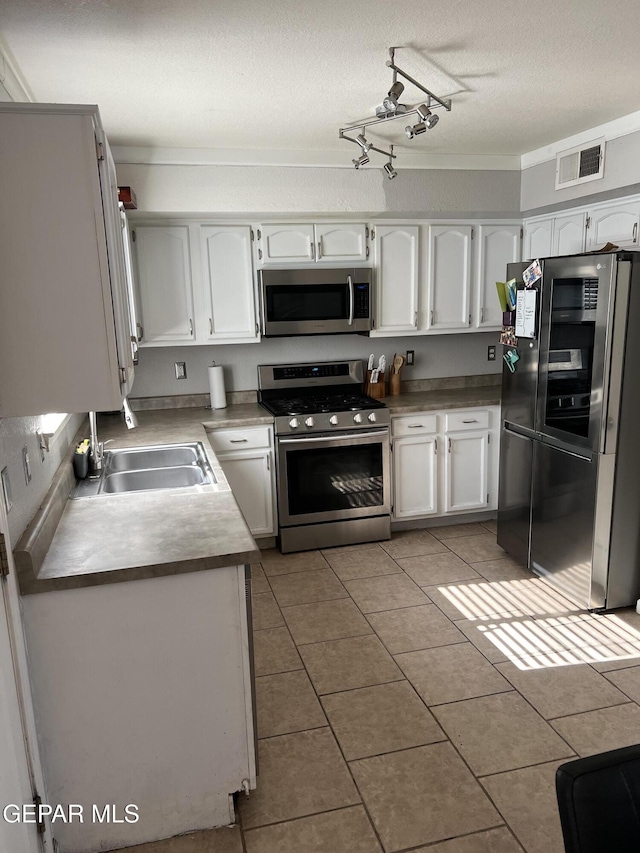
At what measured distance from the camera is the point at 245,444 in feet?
13.2

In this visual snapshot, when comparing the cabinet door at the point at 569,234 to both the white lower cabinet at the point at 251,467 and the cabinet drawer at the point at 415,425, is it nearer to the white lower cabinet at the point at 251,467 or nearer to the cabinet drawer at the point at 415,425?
the cabinet drawer at the point at 415,425

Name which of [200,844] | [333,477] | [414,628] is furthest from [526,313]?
[200,844]

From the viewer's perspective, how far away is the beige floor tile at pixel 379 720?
7.81 ft

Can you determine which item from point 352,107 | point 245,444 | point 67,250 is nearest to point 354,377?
point 245,444

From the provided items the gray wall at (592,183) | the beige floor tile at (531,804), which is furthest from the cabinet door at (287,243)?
the beige floor tile at (531,804)

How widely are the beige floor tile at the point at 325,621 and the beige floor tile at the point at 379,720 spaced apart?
0.46 metres

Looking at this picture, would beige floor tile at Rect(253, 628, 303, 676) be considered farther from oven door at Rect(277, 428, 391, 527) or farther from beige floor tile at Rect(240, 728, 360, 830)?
oven door at Rect(277, 428, 391, 527)

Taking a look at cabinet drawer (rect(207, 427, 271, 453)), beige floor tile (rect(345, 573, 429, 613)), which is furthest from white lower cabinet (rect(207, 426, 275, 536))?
beige floor tile (rect(345, 573, 429, 613))

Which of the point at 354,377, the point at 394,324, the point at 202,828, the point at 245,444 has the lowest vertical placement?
the point at 202,828

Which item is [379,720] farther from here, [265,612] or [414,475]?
[414,475]

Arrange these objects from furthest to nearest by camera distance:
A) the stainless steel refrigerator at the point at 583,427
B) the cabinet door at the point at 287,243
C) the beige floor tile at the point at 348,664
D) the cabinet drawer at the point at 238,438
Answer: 1. the cabinet door at the point at 287,243
2. the cabinet drawer at the point at 238,438
3. the stainless steel refrigerator at the point at 583,427
4. the beige floor tile at the point at 348,664

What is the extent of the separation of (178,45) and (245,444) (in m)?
2.31

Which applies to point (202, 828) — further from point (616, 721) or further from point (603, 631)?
point (603, 631)

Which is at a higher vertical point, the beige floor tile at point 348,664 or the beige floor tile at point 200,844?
the beige floor tile at point 348,664
